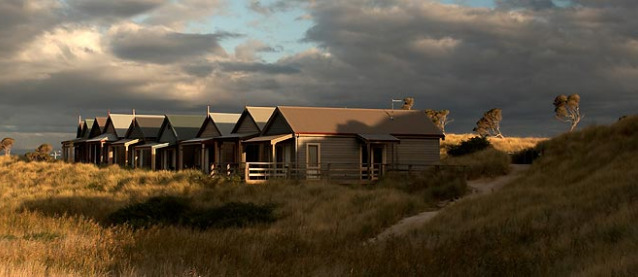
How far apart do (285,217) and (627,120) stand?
20044 millimetres

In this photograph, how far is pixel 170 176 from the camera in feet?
115

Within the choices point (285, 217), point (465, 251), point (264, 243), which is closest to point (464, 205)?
point (285, 217)

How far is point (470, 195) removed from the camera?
26328 millimetres

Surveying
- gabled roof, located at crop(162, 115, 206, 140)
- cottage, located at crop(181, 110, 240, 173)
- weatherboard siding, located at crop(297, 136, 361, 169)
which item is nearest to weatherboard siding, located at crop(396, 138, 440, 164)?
weatherboard siding, located at crop(297, 136, 361, 169)

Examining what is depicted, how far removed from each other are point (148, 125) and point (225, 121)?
1045 cm

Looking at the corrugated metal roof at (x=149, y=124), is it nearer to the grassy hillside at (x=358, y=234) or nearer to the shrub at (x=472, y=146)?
the grassy hillside at (x=358, y=234)

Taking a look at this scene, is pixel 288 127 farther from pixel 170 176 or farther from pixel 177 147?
pixel 177 147

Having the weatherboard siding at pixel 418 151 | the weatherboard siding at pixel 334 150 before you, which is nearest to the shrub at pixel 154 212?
the weatherboard siding at pixel 334 150

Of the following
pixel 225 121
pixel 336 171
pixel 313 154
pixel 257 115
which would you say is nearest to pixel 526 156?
pixel 336 171

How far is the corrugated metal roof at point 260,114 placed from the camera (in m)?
41.8

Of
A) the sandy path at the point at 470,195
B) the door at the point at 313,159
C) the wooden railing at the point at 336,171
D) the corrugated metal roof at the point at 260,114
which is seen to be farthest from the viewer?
the corrugated metal roof at the point at 260,114

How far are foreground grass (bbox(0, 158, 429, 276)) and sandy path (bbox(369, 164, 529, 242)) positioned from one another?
0.47m

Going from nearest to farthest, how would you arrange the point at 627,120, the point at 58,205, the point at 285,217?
the point at 285,217
the point at 58,205
the point at 627,120

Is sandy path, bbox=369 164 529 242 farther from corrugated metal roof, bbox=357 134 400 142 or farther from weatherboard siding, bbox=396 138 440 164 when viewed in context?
corrugated metal roof, bbox=357 134 400 142
